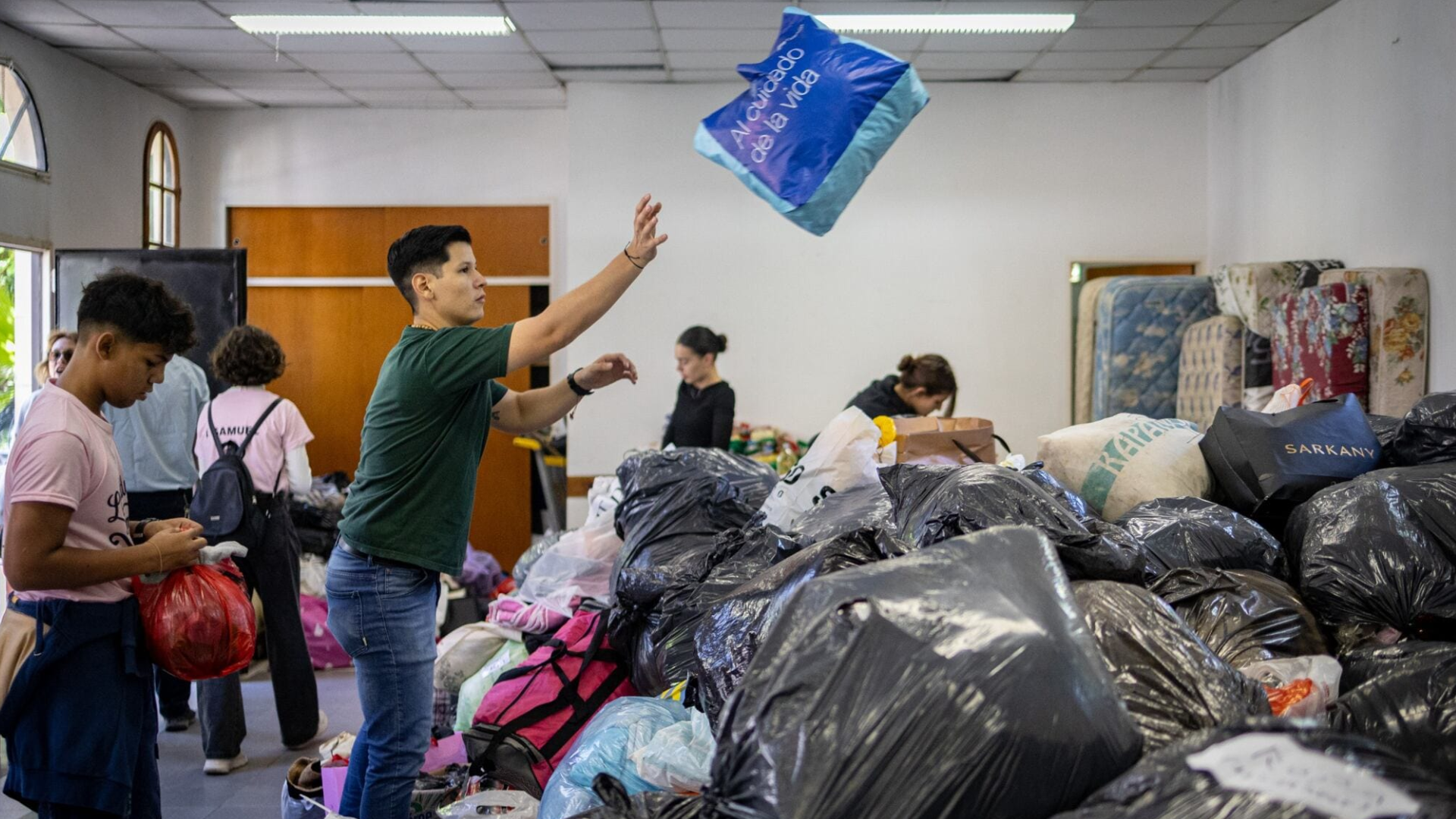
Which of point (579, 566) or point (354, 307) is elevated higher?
point (354, 307)

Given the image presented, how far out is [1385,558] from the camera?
184cm

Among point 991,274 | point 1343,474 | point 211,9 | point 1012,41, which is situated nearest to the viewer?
point 1343,474

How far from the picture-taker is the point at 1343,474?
2256mm

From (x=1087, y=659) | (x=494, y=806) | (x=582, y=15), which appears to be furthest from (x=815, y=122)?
(x=582, y=15)

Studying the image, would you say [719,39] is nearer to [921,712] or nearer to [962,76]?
[962,76]

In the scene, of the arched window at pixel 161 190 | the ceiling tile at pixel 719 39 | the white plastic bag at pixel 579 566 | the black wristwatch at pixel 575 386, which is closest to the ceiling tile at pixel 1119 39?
the ceiling tile at pixel 719 39

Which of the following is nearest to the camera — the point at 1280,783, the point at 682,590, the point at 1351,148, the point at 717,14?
the point at 1280,783

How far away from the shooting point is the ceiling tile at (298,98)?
20.9 ft

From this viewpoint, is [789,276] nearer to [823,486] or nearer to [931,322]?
[931,322]

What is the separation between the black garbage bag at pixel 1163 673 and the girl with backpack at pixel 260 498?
9.80 feet

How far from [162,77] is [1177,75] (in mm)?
5743

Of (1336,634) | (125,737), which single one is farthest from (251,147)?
(1336,634)

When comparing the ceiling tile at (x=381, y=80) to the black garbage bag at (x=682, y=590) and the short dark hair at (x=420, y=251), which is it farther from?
the black garbage bag at (x=682, y=590)

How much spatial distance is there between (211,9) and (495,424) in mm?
3548
